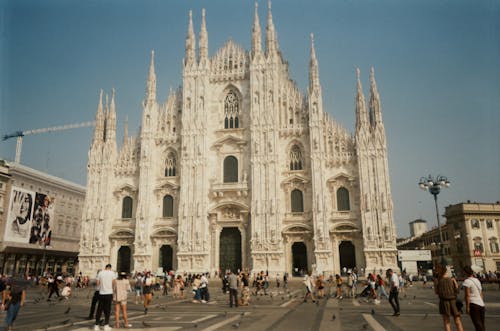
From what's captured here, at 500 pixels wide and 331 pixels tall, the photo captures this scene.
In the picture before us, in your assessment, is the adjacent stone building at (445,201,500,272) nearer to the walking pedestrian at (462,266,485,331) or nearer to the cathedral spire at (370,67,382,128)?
Answer: the cathedral spire at (370,67,382,128)

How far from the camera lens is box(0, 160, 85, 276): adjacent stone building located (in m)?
49.0

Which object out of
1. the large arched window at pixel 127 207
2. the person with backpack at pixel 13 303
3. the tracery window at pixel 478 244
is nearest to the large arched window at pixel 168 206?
the large arched window at pixel 127 207

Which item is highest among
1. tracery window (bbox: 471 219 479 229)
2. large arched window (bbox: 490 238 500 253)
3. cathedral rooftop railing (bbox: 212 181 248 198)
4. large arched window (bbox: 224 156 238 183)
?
large arched window (bbox: 224 156 238 183)

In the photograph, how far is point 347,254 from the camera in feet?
120

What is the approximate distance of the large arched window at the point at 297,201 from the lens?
37844mm

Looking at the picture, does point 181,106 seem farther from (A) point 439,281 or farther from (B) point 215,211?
(A) point 439,281

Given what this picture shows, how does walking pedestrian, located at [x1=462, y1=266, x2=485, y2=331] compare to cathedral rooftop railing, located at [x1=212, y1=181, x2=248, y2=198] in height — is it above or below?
below

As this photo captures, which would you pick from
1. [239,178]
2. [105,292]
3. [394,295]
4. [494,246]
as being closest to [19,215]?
[239,178]

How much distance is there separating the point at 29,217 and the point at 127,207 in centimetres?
1847

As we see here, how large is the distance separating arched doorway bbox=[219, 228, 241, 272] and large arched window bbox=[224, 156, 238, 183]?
4620 mm

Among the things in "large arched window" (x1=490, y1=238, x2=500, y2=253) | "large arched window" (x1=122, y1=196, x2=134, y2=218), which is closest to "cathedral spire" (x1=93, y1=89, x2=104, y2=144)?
"large arched window" (x1=122, y1=196, x2=134, y2=218)

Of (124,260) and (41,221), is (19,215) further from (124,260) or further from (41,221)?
(124,260)

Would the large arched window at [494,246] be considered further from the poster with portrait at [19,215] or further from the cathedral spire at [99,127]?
the poster with portrait at [19,215]

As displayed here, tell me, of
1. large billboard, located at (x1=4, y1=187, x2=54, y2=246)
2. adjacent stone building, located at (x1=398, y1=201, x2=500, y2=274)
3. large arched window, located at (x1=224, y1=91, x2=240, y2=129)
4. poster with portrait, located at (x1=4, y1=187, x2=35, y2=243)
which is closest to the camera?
large arched window, located at (x1=224, y1=91, x2=240, y2=129)
